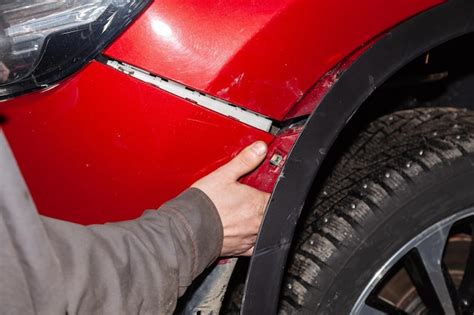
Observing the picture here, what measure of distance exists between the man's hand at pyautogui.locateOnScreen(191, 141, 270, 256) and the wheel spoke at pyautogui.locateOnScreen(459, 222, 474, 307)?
0.68 m

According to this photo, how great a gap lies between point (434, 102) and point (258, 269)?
44.8 inches

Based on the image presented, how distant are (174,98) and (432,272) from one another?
0.87 m

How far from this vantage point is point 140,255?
1.37m

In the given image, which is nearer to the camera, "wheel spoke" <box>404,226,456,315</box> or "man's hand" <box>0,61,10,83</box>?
"man's hand" <box>0,61,10,83</box>

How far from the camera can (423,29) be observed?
148 centimetres

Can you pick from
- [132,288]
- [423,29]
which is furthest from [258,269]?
[423,29]

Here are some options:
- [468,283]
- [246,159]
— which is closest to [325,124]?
[246,159]

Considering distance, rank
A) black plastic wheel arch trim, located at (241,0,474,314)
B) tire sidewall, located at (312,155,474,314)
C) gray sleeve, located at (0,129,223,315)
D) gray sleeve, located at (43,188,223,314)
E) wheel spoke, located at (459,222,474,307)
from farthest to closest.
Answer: wheel spoke, located at (459,222,474,307) → tire sidewall, located at (312,155,474,314) → black plastic wheel arch trim, located at (241,0,474,314) → gray sleeve, located at (43,188,223,314) → gray sleeve, located at (0,129,223,315)

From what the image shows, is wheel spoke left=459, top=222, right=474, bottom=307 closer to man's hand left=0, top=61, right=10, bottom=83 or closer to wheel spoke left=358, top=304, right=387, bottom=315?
wheel spoke left=358, top=304, right=387, bottom=315

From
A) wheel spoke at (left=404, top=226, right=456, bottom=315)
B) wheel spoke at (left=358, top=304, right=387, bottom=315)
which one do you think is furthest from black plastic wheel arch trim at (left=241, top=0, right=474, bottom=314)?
wheel spoke at (left=404, top=226, right=456, bottom=315)

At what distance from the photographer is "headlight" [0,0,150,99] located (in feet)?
4.31

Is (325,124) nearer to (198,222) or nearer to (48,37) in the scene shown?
(198,222)

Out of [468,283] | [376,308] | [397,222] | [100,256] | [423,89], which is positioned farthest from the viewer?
[423,89]

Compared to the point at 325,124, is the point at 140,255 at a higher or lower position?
lower
